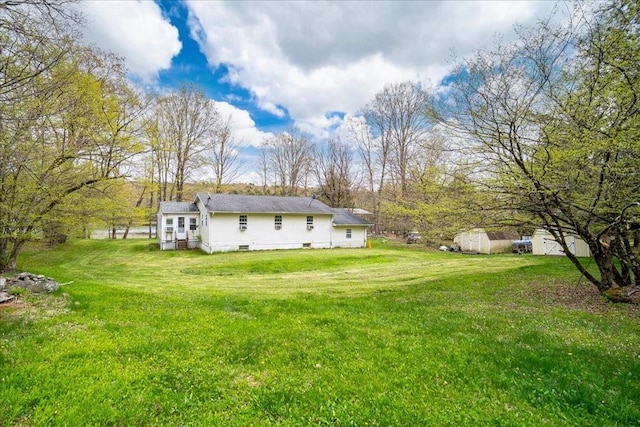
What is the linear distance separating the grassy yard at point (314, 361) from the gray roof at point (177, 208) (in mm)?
17628

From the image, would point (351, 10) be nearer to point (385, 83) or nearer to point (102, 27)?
point (102, 27)

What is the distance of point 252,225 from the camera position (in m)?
23.0

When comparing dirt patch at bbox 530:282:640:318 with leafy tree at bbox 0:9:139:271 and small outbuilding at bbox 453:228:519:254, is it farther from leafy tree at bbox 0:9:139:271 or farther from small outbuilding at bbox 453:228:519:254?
small outbuilding at bbox 453:228:519:254

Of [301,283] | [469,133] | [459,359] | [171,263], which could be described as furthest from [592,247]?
[171,263]

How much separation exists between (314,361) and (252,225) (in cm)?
1948

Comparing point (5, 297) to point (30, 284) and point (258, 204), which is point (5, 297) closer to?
point (30, 284)

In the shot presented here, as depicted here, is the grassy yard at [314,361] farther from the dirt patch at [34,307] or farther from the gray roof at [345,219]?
the gray roof at [345,219]

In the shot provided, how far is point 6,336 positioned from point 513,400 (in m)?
6.49

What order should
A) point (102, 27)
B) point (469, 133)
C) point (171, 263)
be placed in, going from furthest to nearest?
point (171, 263)
point (102, 27)
point (469, 133)

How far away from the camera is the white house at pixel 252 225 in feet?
72.3

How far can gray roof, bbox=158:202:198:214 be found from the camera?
2401 cm

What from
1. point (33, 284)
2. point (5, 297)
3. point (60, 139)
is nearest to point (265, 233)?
point (60, 139)

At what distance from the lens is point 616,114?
591 cm

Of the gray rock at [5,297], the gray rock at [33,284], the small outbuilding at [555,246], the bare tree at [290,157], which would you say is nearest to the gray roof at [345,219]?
the small outbuilding at [555,246]
